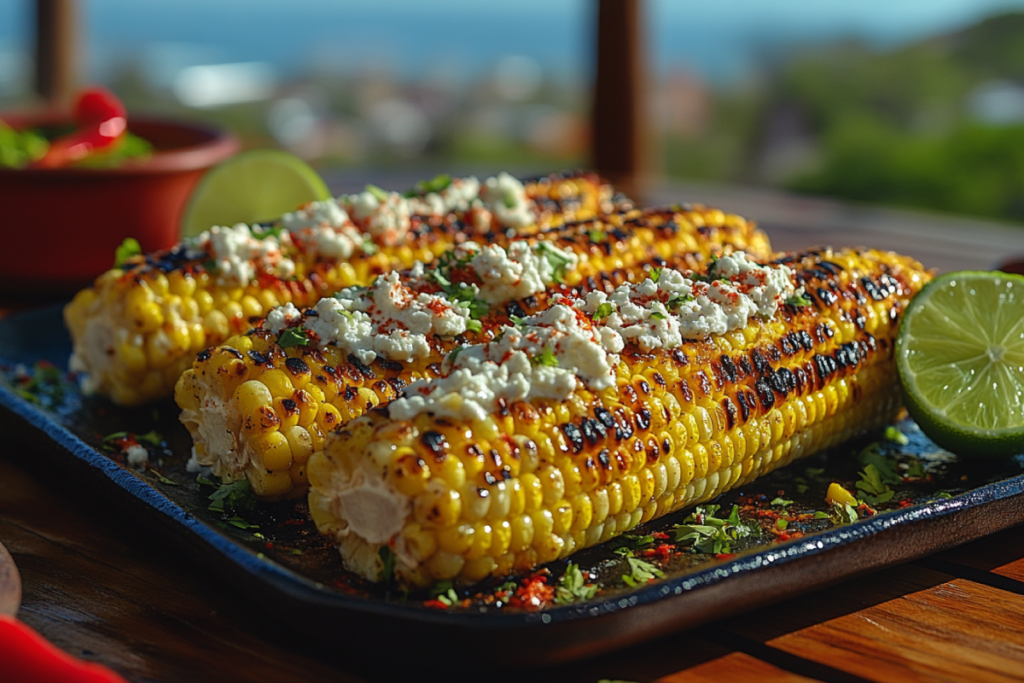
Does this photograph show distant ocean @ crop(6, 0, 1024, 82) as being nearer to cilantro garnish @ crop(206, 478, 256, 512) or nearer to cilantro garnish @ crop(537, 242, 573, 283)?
cilantro garnish @ crop(537, 242, 573, 283)

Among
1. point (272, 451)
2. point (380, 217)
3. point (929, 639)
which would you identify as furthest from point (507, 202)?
point (929, 639)

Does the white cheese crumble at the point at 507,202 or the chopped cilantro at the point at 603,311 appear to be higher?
the chopped cilantro at the point at 603,311

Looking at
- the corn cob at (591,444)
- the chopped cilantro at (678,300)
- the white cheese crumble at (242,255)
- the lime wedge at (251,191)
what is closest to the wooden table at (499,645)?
the corn cob at (591,444)

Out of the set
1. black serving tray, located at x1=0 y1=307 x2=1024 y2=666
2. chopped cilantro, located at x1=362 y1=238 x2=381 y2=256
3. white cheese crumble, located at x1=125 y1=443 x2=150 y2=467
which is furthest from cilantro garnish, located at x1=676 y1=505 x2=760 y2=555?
chopped cilantro, located at x1=362 y1=238 x2=381 y2=256

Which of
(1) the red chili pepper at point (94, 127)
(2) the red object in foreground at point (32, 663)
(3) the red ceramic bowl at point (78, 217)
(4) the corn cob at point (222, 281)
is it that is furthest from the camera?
(1) the red chili pepper at point (94, 127)

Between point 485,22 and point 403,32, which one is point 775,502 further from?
point 485,22

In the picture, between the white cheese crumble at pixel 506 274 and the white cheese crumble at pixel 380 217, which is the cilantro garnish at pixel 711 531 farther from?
the white cheese crumble at pixel 380 217
